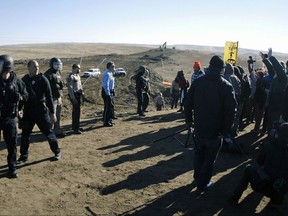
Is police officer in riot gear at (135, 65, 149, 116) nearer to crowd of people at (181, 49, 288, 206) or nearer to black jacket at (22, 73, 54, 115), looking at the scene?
black jacket at (22, 73, 54, 115)

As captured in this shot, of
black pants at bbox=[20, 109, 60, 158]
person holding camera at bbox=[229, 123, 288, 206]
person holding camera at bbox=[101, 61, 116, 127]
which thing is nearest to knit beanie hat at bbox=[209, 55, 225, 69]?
person holding camera at bbox=[229, 123, 288, 206]

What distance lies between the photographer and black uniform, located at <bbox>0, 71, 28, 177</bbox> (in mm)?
5918

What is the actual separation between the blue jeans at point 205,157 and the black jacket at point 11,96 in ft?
10.6

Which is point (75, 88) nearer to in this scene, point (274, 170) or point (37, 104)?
point (37, 104)

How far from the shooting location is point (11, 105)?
6.04 metres

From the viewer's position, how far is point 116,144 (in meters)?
8.78

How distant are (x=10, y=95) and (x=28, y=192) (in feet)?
5.59

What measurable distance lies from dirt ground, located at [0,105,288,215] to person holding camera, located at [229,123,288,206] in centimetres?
38

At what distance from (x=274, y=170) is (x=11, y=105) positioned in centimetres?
450

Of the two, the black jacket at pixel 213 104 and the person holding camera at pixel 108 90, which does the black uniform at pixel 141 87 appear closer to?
the person holding camera at pixel 108 90

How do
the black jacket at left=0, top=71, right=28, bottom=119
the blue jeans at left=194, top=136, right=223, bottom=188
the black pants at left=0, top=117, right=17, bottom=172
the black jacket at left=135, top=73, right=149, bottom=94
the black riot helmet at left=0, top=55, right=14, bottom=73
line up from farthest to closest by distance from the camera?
1. the black jacket at left=135, top=73, right=149, bottom=94
2. the black pants at left=0, top=117, right=17, bottom=172
3. the black jacket at left=0, top=71, right=28, bottom=119
4. the black riot helmet at left=0, top=55, right=14, bottom=73
5. the blue jeans at left=194, top=136, right=223, bottom=188

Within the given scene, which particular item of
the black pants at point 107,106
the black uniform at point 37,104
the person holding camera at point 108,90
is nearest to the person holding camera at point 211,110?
the black uniform at point 37,104

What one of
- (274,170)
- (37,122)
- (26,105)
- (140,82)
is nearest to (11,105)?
(26,105)

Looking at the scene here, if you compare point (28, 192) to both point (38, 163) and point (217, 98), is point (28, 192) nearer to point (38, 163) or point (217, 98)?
point (38, 163)
